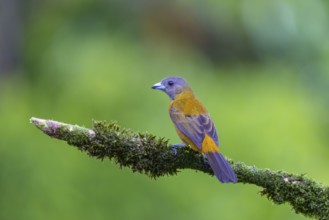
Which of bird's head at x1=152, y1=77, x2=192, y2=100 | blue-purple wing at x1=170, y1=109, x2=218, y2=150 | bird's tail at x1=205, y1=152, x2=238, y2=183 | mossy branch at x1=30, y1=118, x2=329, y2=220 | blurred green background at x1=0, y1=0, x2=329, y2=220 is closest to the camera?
mossy branch at x1=30, y1=118, x2=329, y2=220

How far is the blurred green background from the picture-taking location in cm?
909

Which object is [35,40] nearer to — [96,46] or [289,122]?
[96,46]

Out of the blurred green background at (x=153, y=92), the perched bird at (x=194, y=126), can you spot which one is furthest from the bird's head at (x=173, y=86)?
the blurred green background at (x=153, y=92)

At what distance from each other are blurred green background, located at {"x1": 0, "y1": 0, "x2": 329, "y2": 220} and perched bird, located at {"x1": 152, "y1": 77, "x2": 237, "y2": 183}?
93.1 inches

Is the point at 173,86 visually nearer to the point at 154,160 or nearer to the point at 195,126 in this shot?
the point at 195,126

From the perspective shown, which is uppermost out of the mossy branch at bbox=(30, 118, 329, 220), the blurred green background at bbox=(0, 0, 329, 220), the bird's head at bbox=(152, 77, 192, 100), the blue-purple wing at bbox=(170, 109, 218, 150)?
the blurred green background at bbox=(0, 0, 329, 220)

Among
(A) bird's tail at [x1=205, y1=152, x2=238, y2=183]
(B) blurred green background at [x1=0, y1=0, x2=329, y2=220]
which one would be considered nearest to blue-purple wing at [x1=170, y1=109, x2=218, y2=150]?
(A) bird's tail at [x1=205, y1=152, x2=238, y2=183]

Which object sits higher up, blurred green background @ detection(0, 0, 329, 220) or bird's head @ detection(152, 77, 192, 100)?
blurred green background @ detection(0, 0, 329, 220)

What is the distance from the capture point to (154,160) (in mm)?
4926

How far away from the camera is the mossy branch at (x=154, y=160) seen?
15.6 feet

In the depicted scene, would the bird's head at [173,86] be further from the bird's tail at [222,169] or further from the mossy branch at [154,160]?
the mossy branch at [154,160]

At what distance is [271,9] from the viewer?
43.0ft

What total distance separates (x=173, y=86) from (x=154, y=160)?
1658 millimetres

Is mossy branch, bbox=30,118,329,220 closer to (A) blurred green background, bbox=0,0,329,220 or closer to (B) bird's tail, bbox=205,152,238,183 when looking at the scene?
(B) bird's tail, bbox=205,152,238,183
